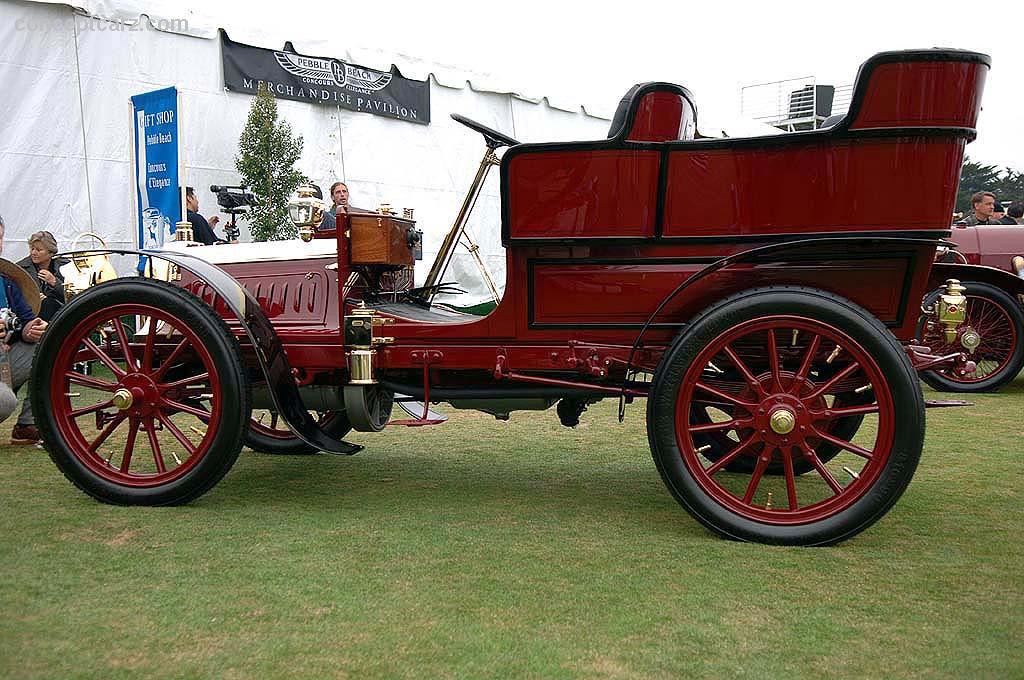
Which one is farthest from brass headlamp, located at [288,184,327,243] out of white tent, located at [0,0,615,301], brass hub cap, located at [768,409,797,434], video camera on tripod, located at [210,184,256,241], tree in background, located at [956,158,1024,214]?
tree in background, located at [956,158,1024,214]

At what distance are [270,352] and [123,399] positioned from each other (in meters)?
0.54

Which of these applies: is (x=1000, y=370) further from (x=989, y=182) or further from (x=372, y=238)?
(x=989, y=182)

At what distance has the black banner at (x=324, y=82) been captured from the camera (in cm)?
810

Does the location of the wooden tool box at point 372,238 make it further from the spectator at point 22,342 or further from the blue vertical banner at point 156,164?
→ the blue vertical banner at point 156,164

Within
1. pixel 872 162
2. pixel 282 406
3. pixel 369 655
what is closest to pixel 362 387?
pixel 282 406

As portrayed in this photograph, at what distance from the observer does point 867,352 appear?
2748 millimetres

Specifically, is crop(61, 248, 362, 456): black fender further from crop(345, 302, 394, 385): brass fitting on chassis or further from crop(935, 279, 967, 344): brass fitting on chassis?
crop(935, 279, 967, 344): brass fitting on chassis

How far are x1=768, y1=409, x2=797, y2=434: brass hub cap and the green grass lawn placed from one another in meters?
0.37

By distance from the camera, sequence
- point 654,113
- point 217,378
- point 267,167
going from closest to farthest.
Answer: point 654,113 → point 217,378 → point 267,167

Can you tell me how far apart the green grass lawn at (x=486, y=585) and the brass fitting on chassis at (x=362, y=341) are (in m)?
0.49

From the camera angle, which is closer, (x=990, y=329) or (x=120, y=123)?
(x=990, y=329)

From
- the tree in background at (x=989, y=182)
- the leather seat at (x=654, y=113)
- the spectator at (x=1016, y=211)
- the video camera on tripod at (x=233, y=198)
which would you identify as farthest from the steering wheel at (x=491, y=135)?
the tree in background at (x=989, y=182)

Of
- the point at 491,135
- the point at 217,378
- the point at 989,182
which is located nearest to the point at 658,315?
the point at 491,135

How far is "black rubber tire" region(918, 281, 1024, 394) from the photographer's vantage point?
21.7ft
